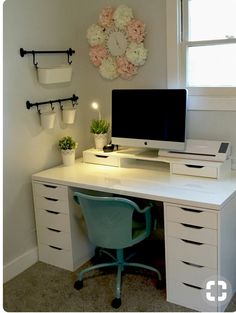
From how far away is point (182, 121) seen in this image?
8.80ft

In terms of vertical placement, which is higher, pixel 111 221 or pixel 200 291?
pixel 111 221

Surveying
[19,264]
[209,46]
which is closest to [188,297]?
[19,264]

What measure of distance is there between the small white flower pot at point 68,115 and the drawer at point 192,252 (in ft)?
4.09

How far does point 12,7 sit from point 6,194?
48.2 inches

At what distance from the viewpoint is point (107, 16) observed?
118 inches

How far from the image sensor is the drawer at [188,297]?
7.55 feet

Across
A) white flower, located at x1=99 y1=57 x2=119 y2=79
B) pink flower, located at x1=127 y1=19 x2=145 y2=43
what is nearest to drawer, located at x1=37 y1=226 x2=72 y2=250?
white flower, located at x1=99 y1=57 x2=119 y2=79

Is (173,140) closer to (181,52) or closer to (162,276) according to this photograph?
(181,52)

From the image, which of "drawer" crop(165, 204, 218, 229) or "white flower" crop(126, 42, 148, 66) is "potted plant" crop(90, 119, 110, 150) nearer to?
"white flower" crop(126, 42, 148, 66)

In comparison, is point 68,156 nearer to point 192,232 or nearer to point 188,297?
point 192,232

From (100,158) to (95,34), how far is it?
0.94 meters

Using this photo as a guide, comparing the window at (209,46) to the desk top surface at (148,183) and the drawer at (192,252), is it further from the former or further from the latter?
the drawer at (192,252)

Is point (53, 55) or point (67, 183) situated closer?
point (67, 183)

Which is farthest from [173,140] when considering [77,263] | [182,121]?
[77,263]
